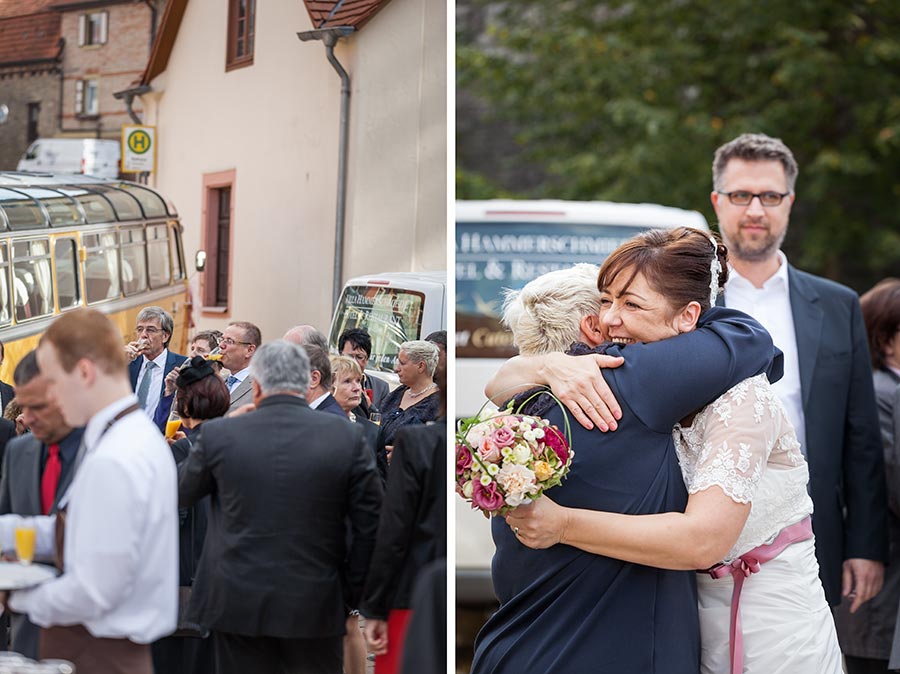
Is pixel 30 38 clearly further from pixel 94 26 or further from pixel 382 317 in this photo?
pixel 382 317

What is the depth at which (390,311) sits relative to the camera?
1.60 meters

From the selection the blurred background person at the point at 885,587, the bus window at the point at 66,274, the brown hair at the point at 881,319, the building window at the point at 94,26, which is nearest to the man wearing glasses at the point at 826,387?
the blurred background person at the point at 885,587

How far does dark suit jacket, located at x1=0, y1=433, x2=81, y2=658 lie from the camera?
4.32 feet

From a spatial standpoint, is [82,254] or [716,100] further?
[716,100]

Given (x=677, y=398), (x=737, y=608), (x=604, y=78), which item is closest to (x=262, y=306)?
(x=677, y=398)

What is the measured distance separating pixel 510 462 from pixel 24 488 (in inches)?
30.1

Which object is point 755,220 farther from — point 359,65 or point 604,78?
point 604,78

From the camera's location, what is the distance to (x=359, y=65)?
5.16 feet

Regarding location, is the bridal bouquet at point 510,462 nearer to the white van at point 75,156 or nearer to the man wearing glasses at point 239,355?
the man wearing glasses at point 239,355

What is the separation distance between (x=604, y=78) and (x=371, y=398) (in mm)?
10627

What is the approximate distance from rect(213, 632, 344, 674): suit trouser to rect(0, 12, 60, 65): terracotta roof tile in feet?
2.32

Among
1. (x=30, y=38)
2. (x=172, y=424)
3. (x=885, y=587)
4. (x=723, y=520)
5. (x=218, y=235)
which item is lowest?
(x=885, y=587)

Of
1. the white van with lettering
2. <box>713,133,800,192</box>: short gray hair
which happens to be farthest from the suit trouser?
the white van with lettering

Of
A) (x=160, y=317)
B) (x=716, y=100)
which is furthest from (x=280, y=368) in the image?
(x=716, y=100)
